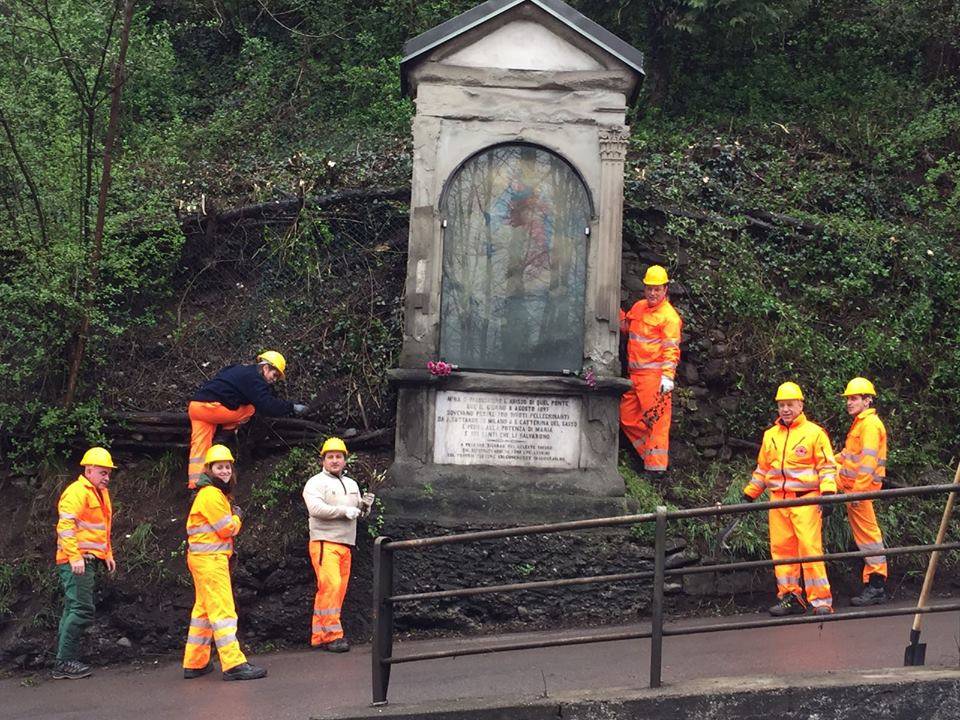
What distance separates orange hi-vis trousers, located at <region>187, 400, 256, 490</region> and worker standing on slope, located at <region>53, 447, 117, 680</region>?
1235mm

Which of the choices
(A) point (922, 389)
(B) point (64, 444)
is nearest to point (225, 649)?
(B) point (64, 444)

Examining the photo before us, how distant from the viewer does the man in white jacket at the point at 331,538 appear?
381 inches

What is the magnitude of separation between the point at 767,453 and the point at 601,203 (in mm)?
2655

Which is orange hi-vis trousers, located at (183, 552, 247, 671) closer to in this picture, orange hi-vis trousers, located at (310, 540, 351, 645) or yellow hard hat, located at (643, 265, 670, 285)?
orange hi-vis trousers, located at (310, 540, 351, 645)

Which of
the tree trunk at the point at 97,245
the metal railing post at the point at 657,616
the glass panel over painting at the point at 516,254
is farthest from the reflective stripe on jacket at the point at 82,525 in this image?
the metal railing post at the point at 657,616

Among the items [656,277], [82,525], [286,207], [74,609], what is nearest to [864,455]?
[656,277]

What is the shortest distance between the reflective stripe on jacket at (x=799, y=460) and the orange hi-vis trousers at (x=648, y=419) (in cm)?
152

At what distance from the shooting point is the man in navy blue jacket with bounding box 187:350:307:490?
35.5 ft

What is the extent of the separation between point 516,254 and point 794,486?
10.2 ft

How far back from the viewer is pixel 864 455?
33.1ft

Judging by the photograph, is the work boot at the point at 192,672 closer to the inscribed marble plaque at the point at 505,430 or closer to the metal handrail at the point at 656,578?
the metal handrail at the point at 656,578

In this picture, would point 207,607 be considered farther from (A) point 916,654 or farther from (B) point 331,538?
(A) point 916,654

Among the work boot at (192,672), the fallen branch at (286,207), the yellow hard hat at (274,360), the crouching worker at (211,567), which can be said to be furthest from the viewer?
the fallen branch at (286,207)

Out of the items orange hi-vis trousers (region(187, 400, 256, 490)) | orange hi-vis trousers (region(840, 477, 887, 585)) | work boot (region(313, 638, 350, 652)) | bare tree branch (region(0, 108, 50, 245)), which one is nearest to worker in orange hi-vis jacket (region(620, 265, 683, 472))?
orange hi-vis trousers (region(840, 477, 887, 585))
